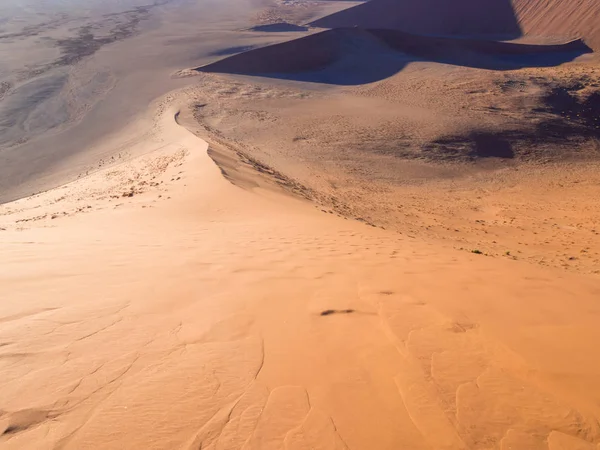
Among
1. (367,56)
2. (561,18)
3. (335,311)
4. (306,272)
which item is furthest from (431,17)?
(335,311)

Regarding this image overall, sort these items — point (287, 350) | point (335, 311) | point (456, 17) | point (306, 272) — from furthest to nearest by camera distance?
point (456, 17) → point (306, 272) → point (335, 311) → point (287, 350)

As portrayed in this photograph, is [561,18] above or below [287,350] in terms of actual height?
above

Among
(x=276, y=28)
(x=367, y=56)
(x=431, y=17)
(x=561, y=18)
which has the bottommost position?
(x=367, y=56)

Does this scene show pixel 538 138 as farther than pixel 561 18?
No

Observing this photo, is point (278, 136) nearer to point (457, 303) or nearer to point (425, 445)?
point (457, 303)

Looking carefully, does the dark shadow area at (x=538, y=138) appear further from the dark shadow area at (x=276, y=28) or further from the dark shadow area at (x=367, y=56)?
the dark shadow area at (x=276, y=28)

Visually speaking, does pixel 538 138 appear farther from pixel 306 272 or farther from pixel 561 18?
pixel 561 18

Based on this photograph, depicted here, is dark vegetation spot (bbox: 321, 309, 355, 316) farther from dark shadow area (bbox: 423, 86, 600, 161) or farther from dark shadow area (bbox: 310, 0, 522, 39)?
dark shadow area (bbox: 310, 0, 522, 39)
